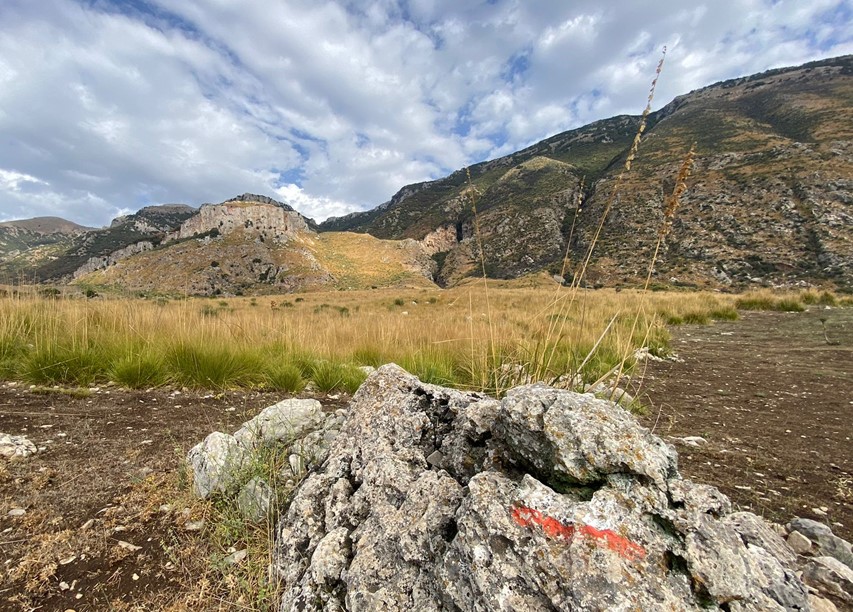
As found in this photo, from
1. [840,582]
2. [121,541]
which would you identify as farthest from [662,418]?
[121,541]

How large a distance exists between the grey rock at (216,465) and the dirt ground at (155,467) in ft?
0.42

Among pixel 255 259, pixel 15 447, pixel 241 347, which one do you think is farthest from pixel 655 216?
pixel 255 259

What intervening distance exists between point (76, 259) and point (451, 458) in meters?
136

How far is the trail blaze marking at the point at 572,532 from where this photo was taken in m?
0.95

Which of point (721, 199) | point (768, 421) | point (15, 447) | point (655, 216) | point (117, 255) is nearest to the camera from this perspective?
point (15, 447)

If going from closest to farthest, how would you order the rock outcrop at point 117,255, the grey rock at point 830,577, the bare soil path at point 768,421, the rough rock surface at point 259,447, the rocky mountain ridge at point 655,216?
1. the grey rock at point 830,577
2. the rough rock surface at point 259,447
3. the bare soil path at point 768,421
4. the rocky mountain ridge at point 655,216
5. the rock outcrop at point 117,255

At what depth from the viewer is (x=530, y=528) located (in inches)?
40.4

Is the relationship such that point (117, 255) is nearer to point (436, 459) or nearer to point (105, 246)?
point (105, 246)

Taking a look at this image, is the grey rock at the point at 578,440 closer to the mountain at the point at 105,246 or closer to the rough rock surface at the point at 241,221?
the mountain at the point at 105,246

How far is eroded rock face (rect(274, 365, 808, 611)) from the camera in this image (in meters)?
0.93

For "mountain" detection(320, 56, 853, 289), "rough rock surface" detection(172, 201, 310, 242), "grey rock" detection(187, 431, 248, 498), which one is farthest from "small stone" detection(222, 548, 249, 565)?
"rough rock surface" detection(172, 201, 310, 242)

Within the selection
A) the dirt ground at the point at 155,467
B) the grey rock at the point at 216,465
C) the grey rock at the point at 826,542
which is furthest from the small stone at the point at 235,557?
the grey rock at the point at 826,542

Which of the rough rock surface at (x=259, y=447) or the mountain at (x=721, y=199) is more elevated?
the mountain at (x=721, y=199)

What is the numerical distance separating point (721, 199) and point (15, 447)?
179ft
